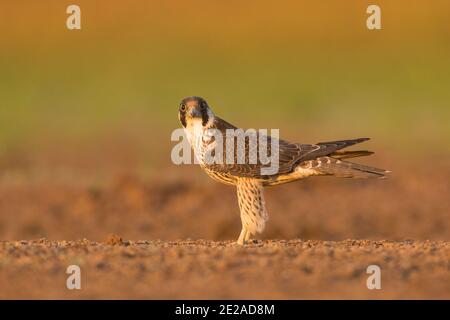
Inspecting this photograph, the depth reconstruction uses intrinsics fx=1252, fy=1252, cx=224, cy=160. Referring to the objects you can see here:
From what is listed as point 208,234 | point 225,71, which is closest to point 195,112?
point 208,234

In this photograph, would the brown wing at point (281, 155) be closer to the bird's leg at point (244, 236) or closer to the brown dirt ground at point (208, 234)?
the bird's leg at point (244, 236)

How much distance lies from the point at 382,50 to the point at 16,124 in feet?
40.2

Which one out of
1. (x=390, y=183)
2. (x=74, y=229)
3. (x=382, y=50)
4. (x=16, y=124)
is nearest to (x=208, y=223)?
(x=74, y=229)

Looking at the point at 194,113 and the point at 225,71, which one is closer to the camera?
the point at 194,113

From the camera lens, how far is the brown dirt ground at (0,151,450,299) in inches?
344

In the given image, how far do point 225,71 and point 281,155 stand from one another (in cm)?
2380

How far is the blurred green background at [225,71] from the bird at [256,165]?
1238cm

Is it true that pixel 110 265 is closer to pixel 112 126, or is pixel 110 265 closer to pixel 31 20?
pixel 112 126

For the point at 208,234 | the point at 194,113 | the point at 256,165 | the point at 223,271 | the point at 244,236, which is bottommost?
the point at 208,234

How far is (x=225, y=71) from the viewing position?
35188 mm

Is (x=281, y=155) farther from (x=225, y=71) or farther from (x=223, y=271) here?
(x=225, y=71)

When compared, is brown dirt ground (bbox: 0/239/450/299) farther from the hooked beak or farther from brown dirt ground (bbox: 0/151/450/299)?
the hooked beak

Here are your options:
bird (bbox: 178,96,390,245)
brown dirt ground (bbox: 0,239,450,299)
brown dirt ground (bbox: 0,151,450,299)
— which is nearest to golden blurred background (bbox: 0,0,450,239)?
brown dirt ground (bbox: 0,151,450,299)

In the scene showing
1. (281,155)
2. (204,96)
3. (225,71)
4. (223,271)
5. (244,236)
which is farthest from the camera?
(225,71)
